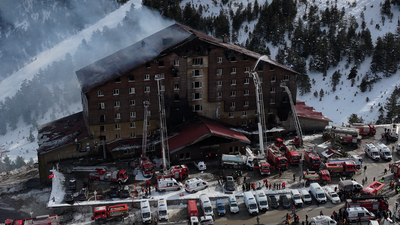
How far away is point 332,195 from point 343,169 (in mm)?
7674

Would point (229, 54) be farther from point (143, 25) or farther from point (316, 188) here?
point (143, 25)

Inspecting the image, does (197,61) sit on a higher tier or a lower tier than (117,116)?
higher

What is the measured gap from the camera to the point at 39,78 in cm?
18462

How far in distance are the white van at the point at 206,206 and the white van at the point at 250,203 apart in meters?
4.61

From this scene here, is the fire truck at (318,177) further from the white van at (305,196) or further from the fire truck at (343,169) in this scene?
the white van at (305,196)

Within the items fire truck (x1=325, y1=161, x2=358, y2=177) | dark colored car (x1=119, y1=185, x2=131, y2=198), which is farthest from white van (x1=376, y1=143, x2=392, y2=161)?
dark colored car (x1=119, y1=185, x2=131, y2=198)

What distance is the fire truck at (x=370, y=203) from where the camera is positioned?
50656mm

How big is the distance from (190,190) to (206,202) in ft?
15.9

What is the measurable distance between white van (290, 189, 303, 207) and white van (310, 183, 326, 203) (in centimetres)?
222

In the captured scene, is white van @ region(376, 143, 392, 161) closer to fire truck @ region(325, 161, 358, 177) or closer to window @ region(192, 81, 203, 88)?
fire truck @ region(325, 161, 358, 177)

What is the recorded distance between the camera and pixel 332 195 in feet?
179

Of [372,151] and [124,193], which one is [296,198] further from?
[124,193]

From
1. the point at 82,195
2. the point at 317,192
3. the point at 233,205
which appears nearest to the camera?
the point at 233,205

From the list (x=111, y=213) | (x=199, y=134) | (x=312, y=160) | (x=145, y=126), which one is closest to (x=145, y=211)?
(x=111, y=213)
